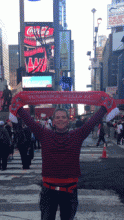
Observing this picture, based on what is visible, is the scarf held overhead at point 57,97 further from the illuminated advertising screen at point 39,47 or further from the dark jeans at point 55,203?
the illuminated advertising screen at point 39,47

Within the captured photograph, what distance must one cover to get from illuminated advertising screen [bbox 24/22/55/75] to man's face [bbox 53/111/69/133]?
42475 millimetres

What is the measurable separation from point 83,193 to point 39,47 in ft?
131

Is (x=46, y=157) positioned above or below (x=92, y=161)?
above

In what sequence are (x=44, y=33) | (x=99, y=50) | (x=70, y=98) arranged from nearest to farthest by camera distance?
(x=70, y=98) → (x=44, y=33) → (x=99, y=50)

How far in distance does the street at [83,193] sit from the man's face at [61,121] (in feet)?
8.17

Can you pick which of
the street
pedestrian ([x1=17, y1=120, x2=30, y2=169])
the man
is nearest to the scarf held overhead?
the street

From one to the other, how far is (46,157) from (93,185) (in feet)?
15.7

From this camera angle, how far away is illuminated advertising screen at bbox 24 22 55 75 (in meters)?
45.0

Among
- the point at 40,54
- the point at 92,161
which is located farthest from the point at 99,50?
the point at 92,161

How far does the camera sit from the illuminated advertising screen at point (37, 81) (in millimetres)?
46344

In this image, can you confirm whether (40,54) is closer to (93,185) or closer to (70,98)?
(93,185)

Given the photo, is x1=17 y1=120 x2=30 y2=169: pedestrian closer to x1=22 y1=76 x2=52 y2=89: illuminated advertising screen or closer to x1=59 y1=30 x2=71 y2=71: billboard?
x1=22 y1=76 x2=52 y2=89: illuminated advertising screen

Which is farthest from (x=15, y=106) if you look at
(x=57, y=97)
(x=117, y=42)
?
(x=117, y=42)

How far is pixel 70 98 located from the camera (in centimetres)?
438
